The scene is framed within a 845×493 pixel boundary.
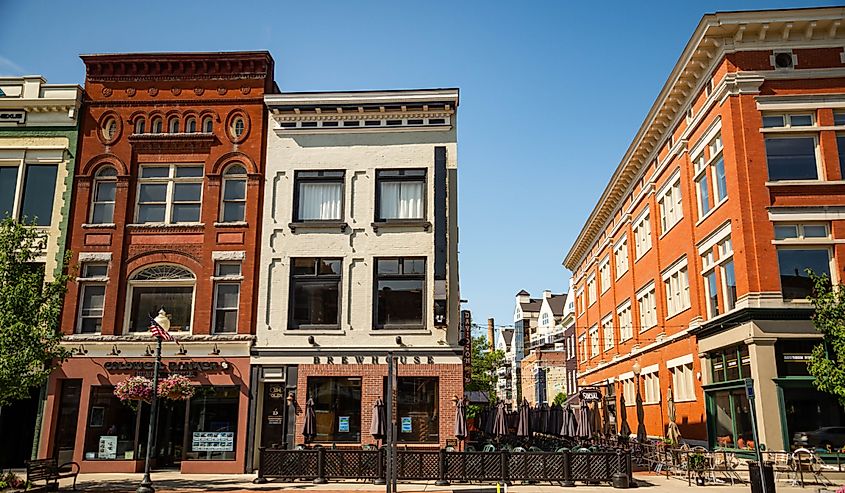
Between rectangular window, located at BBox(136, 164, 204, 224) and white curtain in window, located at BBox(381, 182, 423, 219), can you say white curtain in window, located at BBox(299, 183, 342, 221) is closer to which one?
white curtain in window, located at BBox(381, 182, 423, 219)

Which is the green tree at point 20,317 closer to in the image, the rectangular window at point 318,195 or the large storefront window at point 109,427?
the large storefront window at point 109,427

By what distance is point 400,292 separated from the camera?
81.3 ft

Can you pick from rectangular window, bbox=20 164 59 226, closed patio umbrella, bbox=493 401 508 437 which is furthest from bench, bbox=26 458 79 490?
closed patio umbrella, bbox=493 401 508 437

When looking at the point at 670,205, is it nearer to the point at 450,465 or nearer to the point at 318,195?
the point at 318,195

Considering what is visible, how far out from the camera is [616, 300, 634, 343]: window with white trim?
142 ft

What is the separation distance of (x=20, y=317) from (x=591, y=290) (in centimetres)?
4583

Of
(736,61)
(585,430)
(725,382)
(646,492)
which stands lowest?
(646,492)

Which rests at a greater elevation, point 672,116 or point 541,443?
point 672,116

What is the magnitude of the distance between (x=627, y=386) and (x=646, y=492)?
84.3 feet

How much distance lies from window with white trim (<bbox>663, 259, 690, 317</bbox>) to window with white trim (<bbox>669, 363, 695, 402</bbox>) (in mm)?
2589

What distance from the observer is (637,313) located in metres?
41.2

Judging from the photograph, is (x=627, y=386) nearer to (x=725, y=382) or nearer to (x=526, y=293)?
(x=725, y=382)

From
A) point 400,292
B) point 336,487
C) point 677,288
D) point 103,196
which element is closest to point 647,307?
point 677,288

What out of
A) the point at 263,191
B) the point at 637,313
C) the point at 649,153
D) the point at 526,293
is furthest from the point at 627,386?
the point at 526,293
